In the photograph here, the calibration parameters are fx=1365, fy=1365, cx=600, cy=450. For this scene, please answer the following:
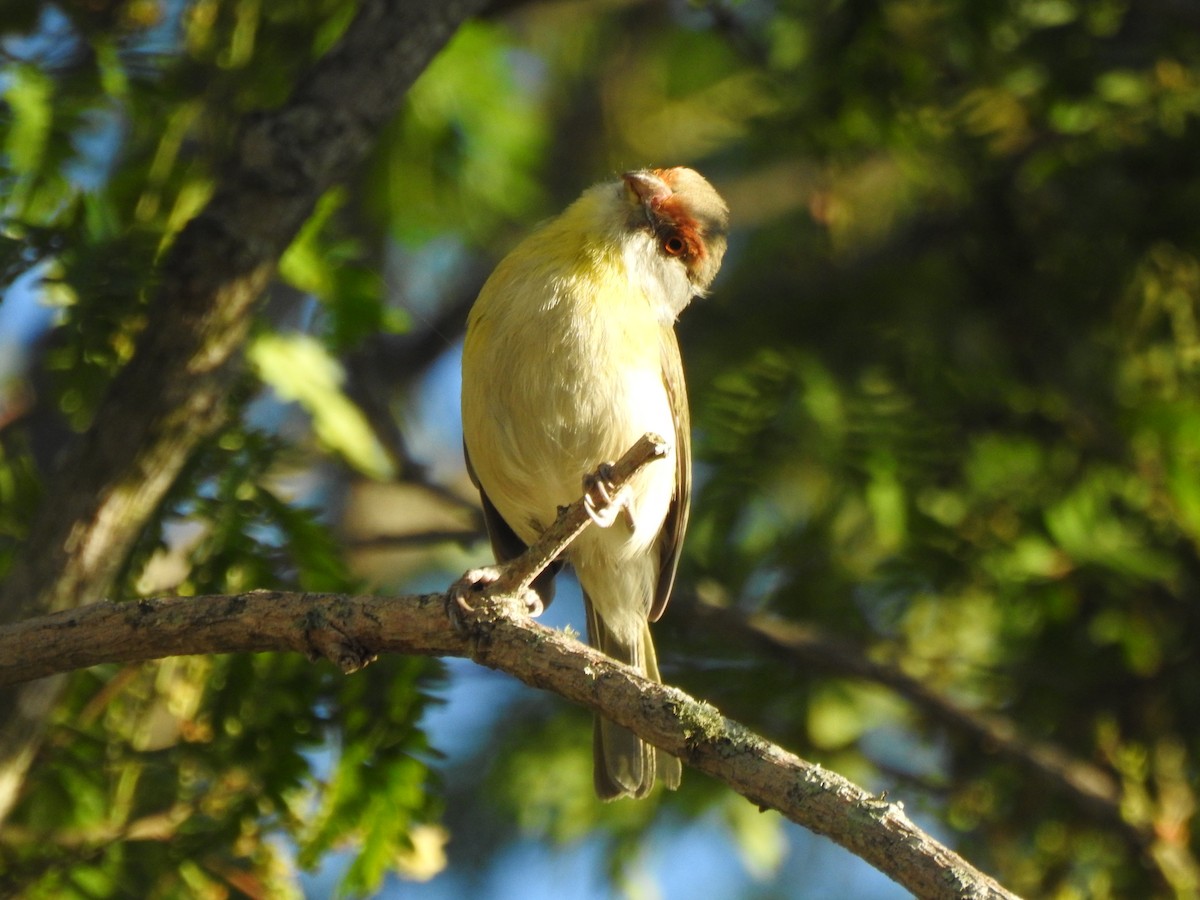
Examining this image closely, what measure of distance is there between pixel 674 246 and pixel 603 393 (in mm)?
728

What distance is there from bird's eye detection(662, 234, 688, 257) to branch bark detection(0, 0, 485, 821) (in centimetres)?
96

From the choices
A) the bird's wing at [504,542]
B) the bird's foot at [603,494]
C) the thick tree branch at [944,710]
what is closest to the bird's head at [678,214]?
the bird's wing at [504,542]

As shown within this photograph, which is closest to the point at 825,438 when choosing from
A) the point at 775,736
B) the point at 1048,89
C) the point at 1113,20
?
the point at 775,736

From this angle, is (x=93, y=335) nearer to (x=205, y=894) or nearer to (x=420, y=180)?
(x=205, y=894)

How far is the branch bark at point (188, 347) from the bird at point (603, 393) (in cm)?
68

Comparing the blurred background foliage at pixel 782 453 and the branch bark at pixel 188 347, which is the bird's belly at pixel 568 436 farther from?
the branch bark at pixel 188 347

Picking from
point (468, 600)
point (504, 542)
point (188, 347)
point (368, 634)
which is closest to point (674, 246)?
point (504, 542)

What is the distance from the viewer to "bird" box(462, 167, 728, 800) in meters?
3.91

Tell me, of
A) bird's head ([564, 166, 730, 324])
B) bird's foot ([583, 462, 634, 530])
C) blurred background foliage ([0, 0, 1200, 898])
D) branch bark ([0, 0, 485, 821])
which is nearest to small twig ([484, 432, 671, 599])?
bird's foot ([583, 462, 634, 530])

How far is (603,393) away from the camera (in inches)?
153

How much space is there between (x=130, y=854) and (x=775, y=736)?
2.31 m

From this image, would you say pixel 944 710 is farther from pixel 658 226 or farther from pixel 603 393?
pixel 658 226

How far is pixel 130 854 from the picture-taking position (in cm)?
369

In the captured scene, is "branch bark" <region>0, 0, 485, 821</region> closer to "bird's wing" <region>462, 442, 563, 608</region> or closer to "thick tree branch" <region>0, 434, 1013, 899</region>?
"thick tree branch" <region>0, 434, 1013, 899</region>
